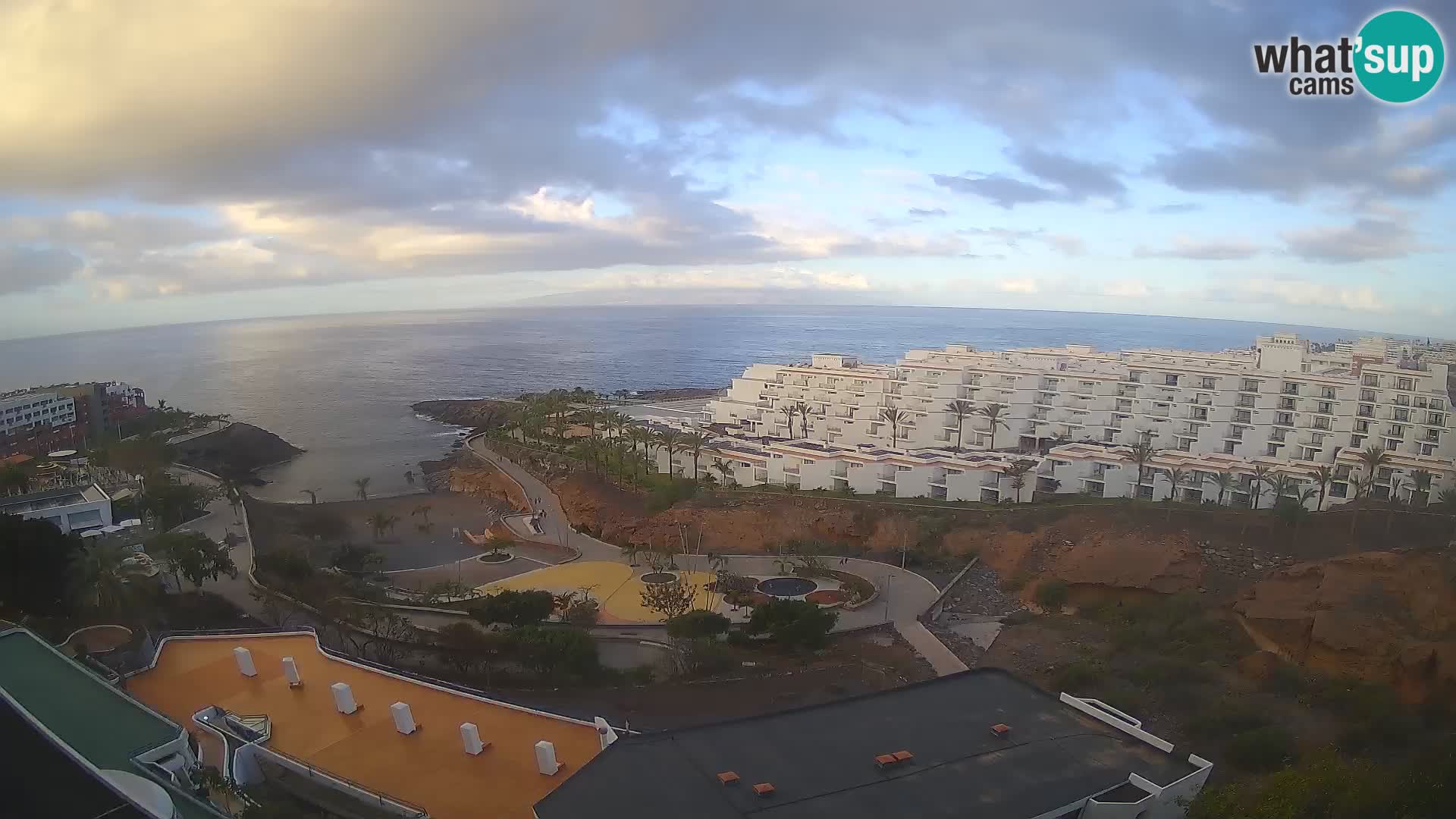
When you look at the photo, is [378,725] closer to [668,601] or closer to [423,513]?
[668,601]

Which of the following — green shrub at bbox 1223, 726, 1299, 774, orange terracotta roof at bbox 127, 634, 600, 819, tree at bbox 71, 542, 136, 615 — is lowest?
green shrub at bbox 1223, 726, 1299, 774

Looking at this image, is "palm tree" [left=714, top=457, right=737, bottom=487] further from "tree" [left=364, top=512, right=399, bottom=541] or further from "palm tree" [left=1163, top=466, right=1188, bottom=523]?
"palm tree" [left=1163, top=466, right=1188, bottom=523]

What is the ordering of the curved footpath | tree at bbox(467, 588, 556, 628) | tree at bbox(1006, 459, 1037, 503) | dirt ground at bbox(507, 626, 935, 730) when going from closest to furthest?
1. dirt ground at bbox(507, 626, 935, 730)
2. the curved footpath
3. tree at bbox(467, 588, 556, 628)
4. tree at bbox(1006, 459, 1037, 503)

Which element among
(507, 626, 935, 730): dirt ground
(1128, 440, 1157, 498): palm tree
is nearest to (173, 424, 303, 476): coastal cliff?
(507, 626, 935, 730): dirt ground

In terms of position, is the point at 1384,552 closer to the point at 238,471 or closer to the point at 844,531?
the point at 844,531

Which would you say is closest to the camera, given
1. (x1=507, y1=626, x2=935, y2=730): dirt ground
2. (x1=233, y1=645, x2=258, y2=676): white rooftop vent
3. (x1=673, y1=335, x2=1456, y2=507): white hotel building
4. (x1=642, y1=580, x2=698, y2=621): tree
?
(x1=233, y1=645, x2=258, y2=676): white rooftop vent

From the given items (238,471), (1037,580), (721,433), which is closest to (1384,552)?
(1037,580)

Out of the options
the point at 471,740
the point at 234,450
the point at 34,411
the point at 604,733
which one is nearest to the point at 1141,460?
the point at 604,733
